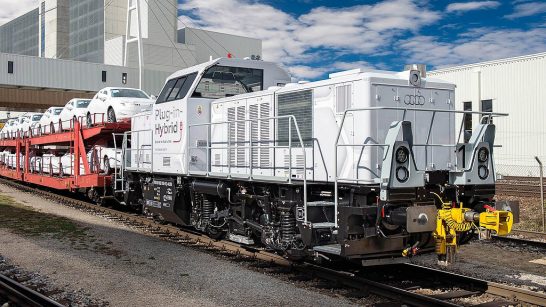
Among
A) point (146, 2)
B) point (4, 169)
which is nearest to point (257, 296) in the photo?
point (4, 169)

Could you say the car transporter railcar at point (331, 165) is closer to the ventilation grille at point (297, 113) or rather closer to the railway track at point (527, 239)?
the ventilation grille at point (297, 113)

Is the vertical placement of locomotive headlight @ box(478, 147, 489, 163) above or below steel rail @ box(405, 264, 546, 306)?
above

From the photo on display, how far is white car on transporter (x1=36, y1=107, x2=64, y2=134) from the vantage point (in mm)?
20453

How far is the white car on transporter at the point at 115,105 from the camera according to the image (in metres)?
15.7

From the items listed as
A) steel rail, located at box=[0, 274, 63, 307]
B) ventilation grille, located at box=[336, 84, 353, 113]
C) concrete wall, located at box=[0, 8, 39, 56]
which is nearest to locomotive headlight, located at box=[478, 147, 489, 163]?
ventilation grille, located at box=[336, 84, 353, 113]

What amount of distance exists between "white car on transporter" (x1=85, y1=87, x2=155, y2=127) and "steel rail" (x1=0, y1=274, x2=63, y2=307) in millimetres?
9361

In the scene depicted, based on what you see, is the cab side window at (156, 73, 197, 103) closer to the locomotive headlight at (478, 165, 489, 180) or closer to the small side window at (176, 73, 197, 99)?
the small side window at (176, 73, 197, 99)

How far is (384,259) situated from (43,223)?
9227 mm

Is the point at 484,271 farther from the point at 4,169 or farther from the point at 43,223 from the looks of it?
the point at 4,169

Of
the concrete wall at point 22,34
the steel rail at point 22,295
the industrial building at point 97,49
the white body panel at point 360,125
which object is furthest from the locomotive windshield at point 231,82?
the concrete wall at point 22,34

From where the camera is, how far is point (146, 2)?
5484 centimetres

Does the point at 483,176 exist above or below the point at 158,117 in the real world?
below

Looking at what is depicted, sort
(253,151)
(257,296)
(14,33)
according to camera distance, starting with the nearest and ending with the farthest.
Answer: (257,296)
(253,151)
(14,33)

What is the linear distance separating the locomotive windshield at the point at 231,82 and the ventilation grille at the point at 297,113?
207 centimetres
